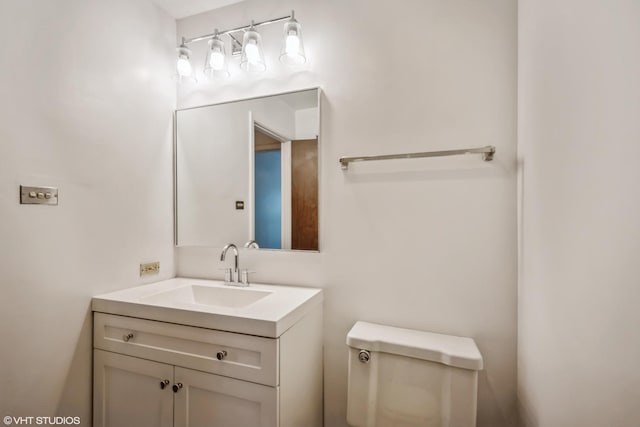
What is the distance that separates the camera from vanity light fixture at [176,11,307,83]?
142cm

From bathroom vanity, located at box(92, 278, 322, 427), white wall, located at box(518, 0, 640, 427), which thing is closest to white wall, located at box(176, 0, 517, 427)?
white wall, located at box(518, 0, 640, 427)

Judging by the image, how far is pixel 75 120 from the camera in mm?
1252

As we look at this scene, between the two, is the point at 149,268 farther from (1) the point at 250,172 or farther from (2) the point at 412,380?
(2) the point at 412,380

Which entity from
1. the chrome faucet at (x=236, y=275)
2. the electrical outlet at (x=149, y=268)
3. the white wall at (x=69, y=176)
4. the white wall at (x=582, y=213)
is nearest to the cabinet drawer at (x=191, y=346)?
the white wall at (x=69, y=176)

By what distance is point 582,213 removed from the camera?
27.2 inches

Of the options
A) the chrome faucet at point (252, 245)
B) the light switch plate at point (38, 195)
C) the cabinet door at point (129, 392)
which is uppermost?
the light switch plate at point (38, 195)

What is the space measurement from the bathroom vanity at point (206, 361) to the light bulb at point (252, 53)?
121cm

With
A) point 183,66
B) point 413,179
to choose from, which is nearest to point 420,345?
point 413,179

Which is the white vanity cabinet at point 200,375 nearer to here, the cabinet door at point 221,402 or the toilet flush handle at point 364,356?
the cabinet door at point 221,402

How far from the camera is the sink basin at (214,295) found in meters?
1.43

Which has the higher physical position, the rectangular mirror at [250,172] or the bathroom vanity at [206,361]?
the rectangular mirror at [250,172]

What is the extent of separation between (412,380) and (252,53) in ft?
5.55

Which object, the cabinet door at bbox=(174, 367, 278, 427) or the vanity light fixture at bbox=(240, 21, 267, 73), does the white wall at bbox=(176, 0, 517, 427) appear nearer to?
the vanity light fixture at bbox=(240, 21, 267, 73)

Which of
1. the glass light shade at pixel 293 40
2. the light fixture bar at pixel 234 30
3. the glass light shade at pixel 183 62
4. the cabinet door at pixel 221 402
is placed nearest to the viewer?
the cabinet door at pixel 221 402
